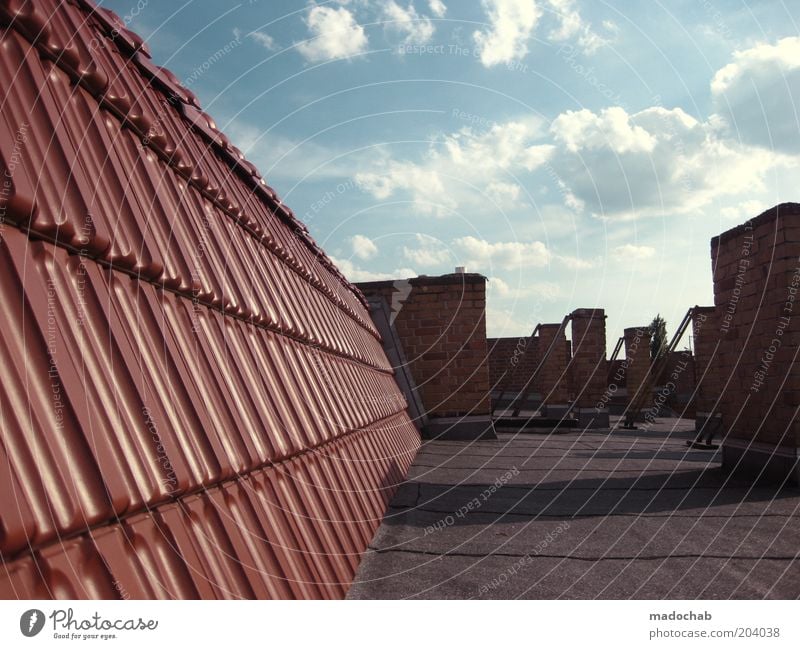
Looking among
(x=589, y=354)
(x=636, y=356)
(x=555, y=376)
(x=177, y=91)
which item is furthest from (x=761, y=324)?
(x=636, y=356)

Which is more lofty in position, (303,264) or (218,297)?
(303,264)

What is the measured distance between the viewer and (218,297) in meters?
2.77

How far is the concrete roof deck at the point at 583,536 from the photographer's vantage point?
3816 millimetres

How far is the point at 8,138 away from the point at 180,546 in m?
1.11

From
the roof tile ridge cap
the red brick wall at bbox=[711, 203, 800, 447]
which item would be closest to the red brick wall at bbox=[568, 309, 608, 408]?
the red brick wall at bbox=[711, 203, 800, 447]

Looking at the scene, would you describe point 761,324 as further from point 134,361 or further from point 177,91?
point 134,361

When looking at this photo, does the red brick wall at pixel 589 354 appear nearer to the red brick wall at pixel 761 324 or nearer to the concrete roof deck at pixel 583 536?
the red brick wall at pixel 761 324

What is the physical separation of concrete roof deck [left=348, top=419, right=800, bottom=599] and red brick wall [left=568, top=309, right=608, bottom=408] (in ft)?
41.6

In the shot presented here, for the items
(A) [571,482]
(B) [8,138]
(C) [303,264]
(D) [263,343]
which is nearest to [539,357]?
(A) [571,482]

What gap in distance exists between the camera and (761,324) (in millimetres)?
7984

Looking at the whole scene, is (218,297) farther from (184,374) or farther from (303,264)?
(303,264)

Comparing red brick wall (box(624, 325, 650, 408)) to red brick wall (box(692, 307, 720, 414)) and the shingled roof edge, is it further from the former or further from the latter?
the shingled roof edge

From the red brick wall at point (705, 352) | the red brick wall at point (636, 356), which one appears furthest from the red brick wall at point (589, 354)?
the red brick wall at point (705, 352)

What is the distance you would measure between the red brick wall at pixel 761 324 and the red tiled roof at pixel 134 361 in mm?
6155
